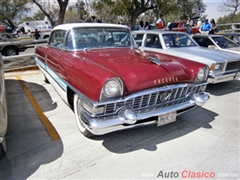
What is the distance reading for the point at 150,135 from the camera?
3018 mm

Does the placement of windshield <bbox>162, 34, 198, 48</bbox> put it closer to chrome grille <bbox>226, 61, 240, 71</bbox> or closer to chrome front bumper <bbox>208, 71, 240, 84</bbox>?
chrome grille <bbox>226, 61, 240, 71</bbox>

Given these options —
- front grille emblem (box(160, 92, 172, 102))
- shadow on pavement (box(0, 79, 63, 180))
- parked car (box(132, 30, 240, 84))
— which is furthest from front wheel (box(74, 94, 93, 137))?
parked car (box(132, 30, 240, 84))

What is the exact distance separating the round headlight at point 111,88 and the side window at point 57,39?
1.98 metres

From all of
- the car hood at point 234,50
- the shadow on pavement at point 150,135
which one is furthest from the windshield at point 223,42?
the shadow on pavement at point 150,135

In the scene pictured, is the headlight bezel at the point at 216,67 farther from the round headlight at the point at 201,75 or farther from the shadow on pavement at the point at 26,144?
the shadow on pavement at the point at 26,144

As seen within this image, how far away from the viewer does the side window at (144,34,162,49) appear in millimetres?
6030

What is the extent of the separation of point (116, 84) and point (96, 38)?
5.59ft

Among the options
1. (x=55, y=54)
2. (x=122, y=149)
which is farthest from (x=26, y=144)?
(x=55, y=54)

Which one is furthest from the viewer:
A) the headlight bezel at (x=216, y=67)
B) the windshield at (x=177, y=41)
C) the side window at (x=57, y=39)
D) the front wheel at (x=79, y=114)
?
the windshield at (x=177, y=41)

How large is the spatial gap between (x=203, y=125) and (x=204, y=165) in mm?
1080

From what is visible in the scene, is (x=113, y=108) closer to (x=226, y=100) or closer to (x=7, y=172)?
(x=7, y=172)

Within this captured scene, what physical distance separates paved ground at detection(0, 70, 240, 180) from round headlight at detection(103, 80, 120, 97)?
875 mm

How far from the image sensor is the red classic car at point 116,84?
2.34 metres

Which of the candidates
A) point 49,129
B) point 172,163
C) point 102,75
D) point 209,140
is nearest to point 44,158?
point 49,129
